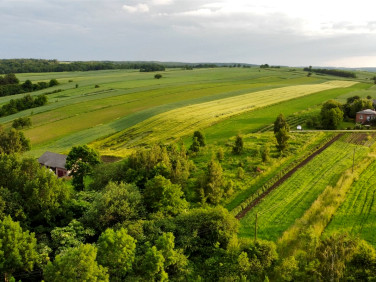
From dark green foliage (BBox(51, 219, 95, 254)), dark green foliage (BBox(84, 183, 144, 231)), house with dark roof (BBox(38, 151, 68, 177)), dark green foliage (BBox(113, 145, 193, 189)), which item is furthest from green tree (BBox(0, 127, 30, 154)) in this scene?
dark green foliage (BBox(51, 219, 95, 254))

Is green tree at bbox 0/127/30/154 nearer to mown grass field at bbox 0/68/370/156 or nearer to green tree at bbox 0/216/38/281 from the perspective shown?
mown grass field at bbox 0/68/370/156

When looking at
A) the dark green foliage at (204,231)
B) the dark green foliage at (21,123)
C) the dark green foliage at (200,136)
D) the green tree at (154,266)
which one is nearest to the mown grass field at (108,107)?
the dark green foliage at (21,123)

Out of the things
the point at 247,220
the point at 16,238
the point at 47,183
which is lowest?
the point at 247,220

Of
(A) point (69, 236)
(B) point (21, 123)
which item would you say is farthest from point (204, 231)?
(B) point (21, 123)

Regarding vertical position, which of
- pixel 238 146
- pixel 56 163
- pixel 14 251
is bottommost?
pixel 56 163

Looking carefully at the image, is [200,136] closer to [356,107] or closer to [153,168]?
[153,168]

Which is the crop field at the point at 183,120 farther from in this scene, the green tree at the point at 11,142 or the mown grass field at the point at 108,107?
the green tree at the point at 11,142

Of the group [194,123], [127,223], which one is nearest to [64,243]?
[127,223]

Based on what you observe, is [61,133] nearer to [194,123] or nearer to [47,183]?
[194,123]
